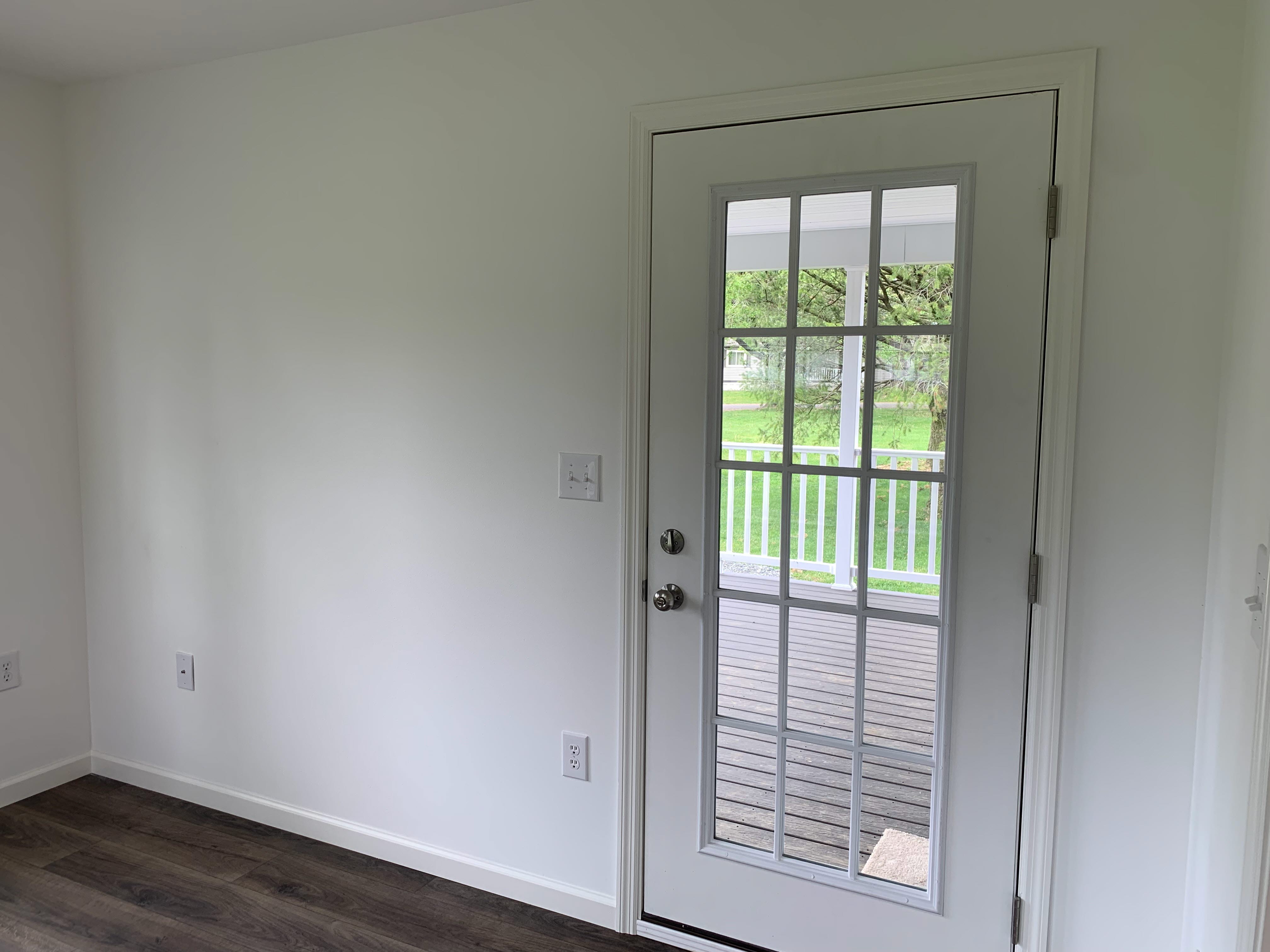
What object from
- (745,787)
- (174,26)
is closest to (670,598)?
(745,787)

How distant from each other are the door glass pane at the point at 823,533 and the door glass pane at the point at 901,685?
0.11m

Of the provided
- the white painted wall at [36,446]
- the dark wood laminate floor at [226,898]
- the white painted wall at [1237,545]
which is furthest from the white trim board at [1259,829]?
the white painted wall at [36,446]

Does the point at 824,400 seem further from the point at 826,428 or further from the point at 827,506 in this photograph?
the point at 827,506

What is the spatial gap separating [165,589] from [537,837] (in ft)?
5.01

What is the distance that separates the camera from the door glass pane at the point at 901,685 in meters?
1.84

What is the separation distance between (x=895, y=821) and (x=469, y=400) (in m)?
1.46

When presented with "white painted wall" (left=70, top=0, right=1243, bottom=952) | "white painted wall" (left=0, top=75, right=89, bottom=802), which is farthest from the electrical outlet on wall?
"white painted wall" (left=70, top=0, right=1243, bottom=952)

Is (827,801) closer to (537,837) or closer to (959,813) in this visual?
(959,813)

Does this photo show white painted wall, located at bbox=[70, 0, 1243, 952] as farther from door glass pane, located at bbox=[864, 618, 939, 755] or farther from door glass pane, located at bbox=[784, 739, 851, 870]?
door glass pane, located at bbox=[784, 739, 851, 870]

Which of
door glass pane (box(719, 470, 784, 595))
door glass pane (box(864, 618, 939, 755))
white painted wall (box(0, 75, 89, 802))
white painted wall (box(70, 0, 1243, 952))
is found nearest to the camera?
white painted wall (box(70, 0, 1243, 952))

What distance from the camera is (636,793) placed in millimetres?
2139

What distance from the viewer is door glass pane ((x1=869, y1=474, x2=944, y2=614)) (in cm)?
180

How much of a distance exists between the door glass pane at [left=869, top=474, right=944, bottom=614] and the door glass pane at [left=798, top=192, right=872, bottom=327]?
1.09 ft

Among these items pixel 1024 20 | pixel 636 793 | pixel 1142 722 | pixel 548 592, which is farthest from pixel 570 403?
pixel 1142 722
